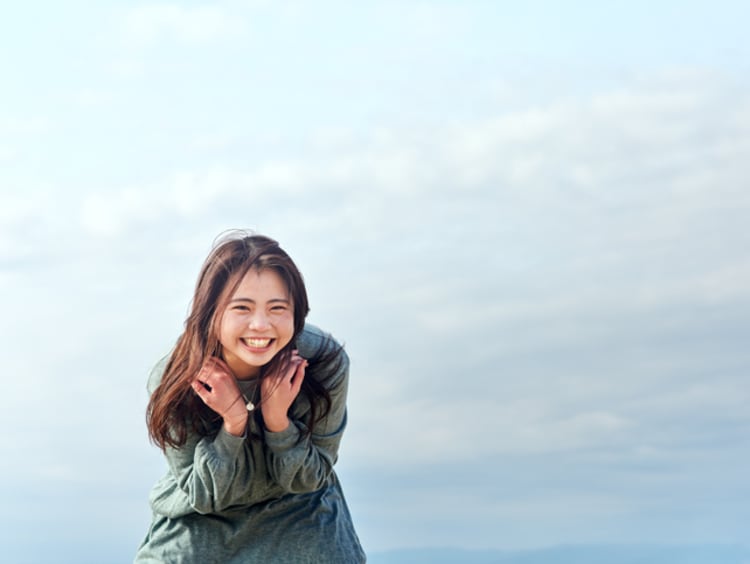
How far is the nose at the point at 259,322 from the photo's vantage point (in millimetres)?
5426

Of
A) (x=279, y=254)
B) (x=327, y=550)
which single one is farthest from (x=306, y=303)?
(x=327, y=550)

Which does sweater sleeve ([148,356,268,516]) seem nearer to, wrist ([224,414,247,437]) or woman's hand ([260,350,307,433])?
wrist ([224,414,247,437])

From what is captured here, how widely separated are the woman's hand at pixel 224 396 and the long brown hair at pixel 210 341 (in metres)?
0.05

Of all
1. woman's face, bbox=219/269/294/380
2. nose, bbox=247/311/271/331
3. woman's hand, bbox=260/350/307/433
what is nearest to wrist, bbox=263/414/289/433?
woman's hand, bbox=260/350/307/433

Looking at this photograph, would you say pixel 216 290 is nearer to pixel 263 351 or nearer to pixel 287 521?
pixel 263 351

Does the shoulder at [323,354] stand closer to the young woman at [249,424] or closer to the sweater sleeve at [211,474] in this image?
the young woman at [249,424]

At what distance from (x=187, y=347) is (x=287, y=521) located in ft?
2.78

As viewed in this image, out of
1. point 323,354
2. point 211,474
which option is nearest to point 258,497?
point 211,474

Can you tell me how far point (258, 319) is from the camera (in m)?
5.43

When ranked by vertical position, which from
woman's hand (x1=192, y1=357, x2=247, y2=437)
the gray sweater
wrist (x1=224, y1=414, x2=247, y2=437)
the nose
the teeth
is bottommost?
the gray sweater

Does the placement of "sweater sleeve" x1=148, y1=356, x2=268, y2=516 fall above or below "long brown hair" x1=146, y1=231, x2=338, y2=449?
below

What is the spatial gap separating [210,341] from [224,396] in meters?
0.23

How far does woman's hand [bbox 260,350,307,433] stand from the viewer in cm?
546

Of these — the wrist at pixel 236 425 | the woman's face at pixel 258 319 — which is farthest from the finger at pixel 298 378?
the wrist at pixel 236 425
